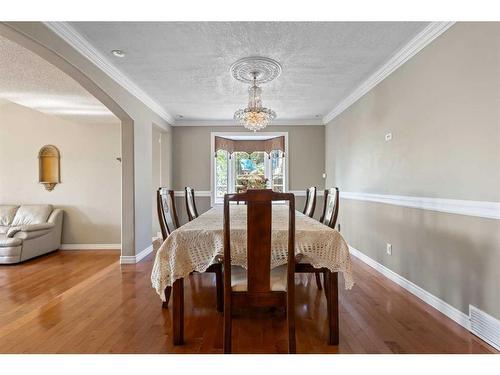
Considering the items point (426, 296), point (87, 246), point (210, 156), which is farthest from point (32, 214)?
point (426, 296)

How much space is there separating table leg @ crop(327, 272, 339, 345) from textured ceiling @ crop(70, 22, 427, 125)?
200 centimetres

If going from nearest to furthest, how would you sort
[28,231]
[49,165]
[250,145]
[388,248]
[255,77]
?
1. [388,248]
2. [255,77]
3. [28,231]
4. [49,165]
5. [250,145]

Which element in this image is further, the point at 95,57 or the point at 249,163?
the point at 249,163

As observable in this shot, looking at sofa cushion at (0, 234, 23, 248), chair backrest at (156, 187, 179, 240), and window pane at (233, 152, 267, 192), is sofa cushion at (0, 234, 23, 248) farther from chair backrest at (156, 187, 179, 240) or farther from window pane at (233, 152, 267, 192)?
window pane at (233, 152, 267, 192)

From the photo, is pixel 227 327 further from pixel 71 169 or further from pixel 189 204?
pixel 71 169

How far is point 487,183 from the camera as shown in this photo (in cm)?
191

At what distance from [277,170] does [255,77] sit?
313cm

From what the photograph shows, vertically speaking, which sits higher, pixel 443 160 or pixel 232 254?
pixel 443 160

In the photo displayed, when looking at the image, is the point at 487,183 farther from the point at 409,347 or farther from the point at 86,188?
the point at 86,188

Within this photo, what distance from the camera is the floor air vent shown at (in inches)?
72.2

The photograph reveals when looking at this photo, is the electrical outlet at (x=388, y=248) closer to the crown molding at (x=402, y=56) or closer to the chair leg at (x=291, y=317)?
the crown molding at (x=402, y=56)

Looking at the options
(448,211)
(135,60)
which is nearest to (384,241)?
(448,211)

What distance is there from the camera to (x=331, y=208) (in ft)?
8.86
